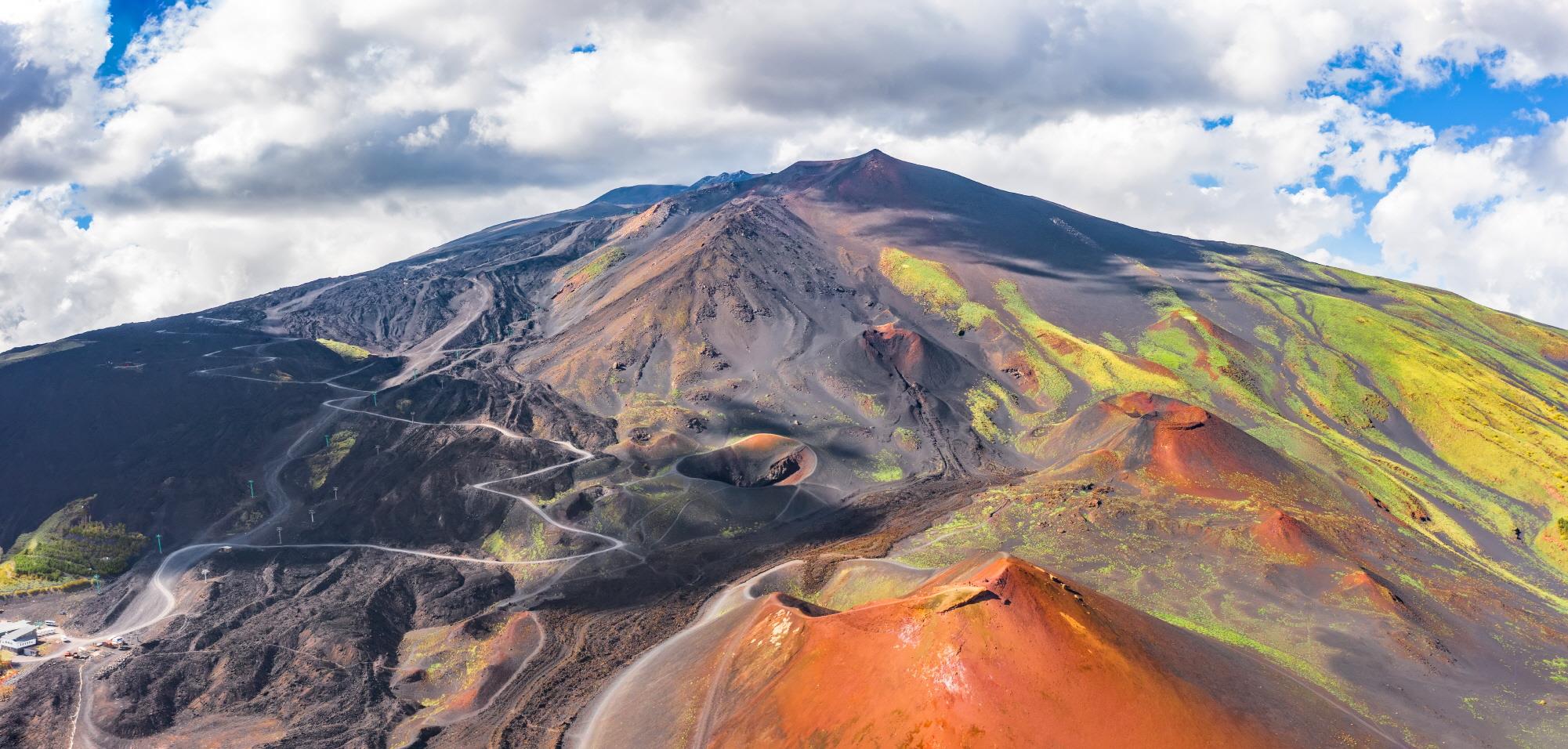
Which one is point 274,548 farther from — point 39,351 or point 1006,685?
point 1006,685

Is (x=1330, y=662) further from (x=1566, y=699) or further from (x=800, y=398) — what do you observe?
(x=800, y=398)

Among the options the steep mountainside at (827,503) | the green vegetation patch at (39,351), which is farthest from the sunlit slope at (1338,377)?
the green vegetation patch at (39,351)

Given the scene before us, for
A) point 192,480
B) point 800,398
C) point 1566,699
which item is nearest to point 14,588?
point 192,480

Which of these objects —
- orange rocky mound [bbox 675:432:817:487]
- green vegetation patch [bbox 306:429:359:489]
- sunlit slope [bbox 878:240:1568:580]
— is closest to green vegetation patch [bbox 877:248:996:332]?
sunlit slope [bbox 878:240:1568:580]

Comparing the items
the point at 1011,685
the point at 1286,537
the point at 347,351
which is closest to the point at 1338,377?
the point at 1286,537

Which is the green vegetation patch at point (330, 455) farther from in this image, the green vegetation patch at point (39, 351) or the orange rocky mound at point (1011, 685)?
the orange rocky mound at point (1011, 685)

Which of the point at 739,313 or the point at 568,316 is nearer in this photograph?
the point at 739,313
